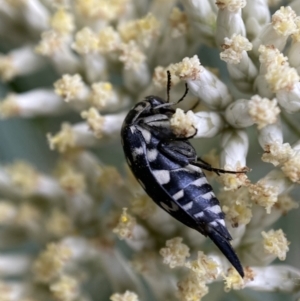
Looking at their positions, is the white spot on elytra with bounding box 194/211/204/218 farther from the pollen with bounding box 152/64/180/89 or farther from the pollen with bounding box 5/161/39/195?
the pollen with bounding box 5/161/39/195

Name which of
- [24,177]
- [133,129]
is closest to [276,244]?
[133,129]

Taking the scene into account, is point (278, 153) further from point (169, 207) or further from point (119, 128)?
point (119, 128)

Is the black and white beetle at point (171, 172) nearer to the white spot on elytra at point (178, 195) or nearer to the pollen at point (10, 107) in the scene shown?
the white spot on elytra at point (178, 195)

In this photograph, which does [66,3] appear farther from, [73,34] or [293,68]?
[293,68]

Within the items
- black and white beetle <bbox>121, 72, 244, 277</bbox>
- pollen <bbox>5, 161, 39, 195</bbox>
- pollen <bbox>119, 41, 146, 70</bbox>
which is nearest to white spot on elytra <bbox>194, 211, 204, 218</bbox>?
black and white beetle <bbox>121, 72, 244, 277</bbox>

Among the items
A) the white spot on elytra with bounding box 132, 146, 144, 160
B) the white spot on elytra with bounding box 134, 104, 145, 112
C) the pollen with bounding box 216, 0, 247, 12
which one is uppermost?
the white spot on elytra with bounding box 134, 104, 145, 112

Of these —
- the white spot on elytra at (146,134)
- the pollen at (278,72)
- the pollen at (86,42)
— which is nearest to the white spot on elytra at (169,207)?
the white spot on elytra at (146,134)

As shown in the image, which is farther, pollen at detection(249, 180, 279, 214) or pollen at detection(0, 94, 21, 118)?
pollen at detection(0, 94, 21, 118)
